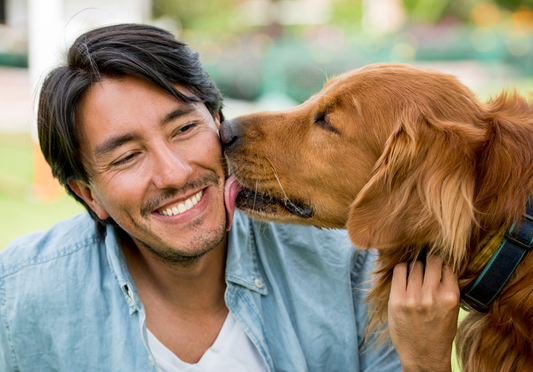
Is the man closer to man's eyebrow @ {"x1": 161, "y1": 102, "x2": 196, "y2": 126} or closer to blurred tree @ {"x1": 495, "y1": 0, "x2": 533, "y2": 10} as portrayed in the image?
man's eyebrow @ {"x1": 161, "y1": 102, "x2": 196, "y2": 126}

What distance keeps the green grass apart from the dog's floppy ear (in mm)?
4933

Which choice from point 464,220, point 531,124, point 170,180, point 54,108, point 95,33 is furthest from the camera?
point 95,33

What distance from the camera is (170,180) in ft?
7.45

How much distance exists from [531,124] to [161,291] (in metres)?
2.03

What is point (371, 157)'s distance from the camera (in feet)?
7.73

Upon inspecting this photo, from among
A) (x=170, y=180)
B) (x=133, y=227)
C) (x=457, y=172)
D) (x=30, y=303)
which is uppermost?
(x=457, y=172)

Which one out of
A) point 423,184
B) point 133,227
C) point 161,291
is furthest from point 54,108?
point 423,184

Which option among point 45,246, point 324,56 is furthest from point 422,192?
point 324,56

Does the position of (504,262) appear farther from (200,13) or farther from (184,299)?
(200,13)

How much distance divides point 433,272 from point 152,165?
137 cm

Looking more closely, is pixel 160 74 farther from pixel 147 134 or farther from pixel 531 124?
pixel 531 124

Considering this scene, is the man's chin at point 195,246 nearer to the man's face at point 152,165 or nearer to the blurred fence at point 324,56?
the man's face at point 152,165

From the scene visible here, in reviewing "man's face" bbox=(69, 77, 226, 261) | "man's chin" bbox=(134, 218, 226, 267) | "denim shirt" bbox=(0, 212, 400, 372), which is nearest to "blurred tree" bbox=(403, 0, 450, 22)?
"denim shirt" bbox=(0, 212, 400, 372)

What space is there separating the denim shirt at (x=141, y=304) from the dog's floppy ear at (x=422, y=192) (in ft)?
2.18
